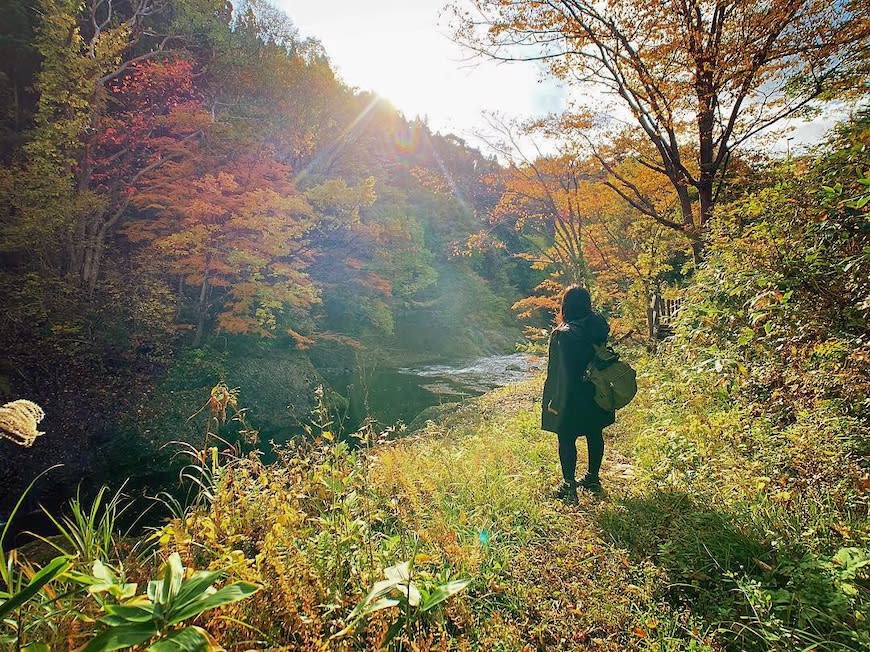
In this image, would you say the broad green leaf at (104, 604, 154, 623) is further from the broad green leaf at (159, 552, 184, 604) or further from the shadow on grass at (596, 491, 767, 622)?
the shadow on grass at (596, 491, 767, 622)

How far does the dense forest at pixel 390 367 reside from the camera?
1813 millimetres

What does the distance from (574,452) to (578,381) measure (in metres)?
0.62

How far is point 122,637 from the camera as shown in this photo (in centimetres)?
94

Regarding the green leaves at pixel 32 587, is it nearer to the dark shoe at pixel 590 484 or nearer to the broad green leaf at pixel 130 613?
the broad green leaf at pixel 130 613

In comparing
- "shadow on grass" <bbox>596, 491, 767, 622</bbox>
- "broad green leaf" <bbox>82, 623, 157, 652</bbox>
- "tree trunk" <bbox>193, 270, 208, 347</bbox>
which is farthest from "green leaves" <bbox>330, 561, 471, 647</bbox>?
"tree trunk" <bbox>193, 270, 208, 347</bbox>

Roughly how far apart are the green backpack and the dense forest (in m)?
0.77

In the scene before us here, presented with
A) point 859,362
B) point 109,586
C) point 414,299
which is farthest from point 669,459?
point 414,299

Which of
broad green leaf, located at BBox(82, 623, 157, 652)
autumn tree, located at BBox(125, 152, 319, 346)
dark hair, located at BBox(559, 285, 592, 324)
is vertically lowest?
broad green leaf, located at BBox(82, 623, 157, 652)

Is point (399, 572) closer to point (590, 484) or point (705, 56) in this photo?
point (590, 484)

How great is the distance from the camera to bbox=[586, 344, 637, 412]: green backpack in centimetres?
328

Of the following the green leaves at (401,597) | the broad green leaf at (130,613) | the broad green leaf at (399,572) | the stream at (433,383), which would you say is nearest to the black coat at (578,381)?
the green leaves at (401,597)

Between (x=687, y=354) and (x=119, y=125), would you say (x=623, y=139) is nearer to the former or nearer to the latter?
(x=687, y=354)

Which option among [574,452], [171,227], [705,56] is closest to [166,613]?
[574,452]

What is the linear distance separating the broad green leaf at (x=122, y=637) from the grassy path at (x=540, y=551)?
4.28ft
